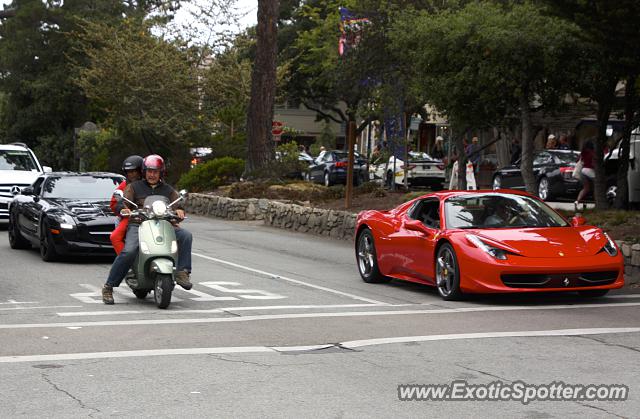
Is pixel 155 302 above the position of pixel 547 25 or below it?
below

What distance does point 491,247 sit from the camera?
1266 centimetres

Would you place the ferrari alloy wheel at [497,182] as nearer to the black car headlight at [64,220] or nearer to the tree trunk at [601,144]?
the tree trunk at [601,144]

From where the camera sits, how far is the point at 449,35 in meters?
21.1

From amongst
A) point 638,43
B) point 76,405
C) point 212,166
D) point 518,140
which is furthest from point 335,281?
point 212,166

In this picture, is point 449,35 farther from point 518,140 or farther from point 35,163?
point 518,140

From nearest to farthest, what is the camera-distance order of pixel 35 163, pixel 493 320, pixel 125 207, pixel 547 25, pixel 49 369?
pixel 49 369 < pixel 493 320 < pixel 125 207 < pixel 547 25 < pixel 35 163

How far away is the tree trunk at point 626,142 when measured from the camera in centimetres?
2075

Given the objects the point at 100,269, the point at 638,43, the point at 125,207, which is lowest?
the point at 100,269

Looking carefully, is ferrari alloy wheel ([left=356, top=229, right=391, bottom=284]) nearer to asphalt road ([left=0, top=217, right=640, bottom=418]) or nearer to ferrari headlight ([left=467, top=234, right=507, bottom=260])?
asphalt road ([left=0, top=217, right=640, bottom=418])

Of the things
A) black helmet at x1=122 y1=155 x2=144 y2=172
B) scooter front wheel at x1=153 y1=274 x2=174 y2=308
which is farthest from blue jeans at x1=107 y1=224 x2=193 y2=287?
black helmet at x1=122 y1=155 x2=144 y2=172

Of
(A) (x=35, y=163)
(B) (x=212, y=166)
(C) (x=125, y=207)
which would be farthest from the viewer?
(B) (x=212, y=166)

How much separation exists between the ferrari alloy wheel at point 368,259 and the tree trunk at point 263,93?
60.4 ft

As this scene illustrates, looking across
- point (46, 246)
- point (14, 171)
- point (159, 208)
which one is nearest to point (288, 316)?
point (159, 208)

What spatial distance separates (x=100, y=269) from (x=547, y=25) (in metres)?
9.06
